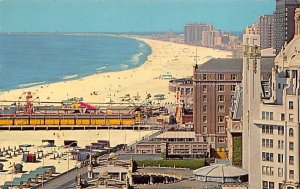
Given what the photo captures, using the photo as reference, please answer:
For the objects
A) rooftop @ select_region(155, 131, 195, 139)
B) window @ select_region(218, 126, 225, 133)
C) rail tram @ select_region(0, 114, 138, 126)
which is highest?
rail tram @ select_region(0, 114, 138, 126)

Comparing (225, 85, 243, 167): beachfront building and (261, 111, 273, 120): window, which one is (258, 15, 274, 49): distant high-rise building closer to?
(225, 85, 243, 167): beachfront building

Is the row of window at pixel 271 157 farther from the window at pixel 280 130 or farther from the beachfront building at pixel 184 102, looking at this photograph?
the beachfront building at pixel 184 102

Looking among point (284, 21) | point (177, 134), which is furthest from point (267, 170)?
point (284, 21)

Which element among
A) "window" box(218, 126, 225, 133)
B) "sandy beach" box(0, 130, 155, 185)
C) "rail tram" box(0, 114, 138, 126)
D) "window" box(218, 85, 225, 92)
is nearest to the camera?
"window" box(218, 126, 225, 133)

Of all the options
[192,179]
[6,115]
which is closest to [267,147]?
[192,179]

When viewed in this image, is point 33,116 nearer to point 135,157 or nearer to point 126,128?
point 126,128

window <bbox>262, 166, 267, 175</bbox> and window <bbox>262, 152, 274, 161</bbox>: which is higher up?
window <bbox>262, 152, 274, 161</bbox>

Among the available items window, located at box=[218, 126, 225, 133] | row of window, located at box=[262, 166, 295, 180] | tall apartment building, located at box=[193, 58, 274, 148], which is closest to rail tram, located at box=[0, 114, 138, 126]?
tall apartment building, located at box=[193, 58, 274, 148]
